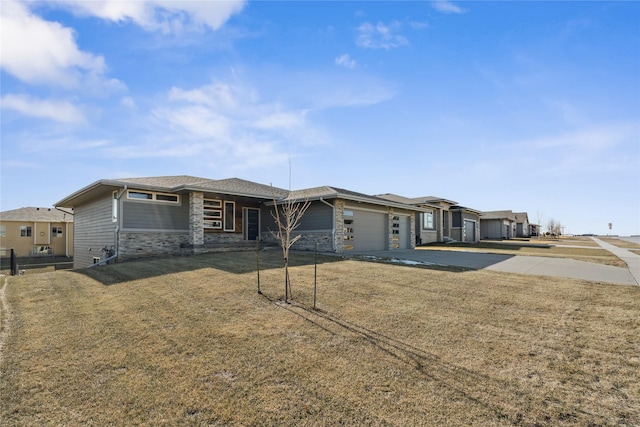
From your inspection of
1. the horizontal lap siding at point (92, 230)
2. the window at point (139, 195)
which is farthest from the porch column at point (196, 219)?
the horizontal lap siding at point (92, 230)

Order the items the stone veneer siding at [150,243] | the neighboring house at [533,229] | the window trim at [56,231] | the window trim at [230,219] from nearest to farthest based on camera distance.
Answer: the stone veneer siding at [150,243] < the window trim at [230,219] < the window trim at [56,231] < the neighboring house at [533,229]

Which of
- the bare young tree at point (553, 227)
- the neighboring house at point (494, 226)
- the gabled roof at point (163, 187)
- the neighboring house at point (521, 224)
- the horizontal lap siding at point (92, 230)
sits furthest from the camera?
the bare young tree at point (553, 227)

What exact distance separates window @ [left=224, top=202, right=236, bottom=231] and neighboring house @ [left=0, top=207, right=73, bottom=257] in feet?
66.4

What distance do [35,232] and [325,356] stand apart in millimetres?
35545

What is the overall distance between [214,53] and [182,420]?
10.1 m

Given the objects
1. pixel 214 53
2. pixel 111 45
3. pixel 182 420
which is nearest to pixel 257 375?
pixel 182 420

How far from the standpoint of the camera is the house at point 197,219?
14.0 meters

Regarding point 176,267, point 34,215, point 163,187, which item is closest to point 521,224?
point 163,187

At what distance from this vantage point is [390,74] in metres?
10.6

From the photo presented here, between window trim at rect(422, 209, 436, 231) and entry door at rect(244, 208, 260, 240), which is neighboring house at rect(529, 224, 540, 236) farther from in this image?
entry door at rect(244, 208, 260, 240)

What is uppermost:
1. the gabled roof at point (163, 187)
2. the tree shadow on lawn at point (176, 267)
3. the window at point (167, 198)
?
the gabled roof at point (163, 187)

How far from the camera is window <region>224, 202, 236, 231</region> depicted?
1712 cm

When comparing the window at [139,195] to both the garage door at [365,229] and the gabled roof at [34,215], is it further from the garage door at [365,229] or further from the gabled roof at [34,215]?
the gabled roof at [34,215]

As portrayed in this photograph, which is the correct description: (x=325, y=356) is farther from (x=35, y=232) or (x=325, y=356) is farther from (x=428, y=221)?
(x=35, y=232)
